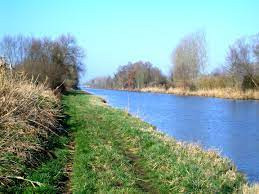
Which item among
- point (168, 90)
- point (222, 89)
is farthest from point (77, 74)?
point (222, 89)

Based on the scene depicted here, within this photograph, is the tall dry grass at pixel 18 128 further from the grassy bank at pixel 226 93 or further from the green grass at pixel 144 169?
the grassy bank at pixel 226 93

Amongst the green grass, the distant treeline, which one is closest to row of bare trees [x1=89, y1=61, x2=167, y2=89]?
the distant treeline

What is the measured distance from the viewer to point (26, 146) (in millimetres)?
8711

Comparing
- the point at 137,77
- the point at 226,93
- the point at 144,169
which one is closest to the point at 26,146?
the point at 144,169

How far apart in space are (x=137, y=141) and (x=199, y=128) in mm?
10639

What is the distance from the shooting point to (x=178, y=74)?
85.0 metres

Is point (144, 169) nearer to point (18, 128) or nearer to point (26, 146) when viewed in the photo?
point (26, 146)

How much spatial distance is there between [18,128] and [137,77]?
10202cm

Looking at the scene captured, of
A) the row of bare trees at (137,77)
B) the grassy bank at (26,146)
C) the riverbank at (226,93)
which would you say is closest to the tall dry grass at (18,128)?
the grassy bank at (26,146)

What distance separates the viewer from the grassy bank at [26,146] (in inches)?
277

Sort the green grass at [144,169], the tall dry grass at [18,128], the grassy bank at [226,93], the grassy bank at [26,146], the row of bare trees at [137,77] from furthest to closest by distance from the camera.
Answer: the row of bare trees at [137,77] → the grassy bank at [226,93] → the green grass at [144,169] → the tall dry grass at [18,128] → the grassy bank at [26,146]

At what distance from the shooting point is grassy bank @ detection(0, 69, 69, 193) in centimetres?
703

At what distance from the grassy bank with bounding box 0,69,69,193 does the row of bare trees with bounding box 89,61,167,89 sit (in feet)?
275

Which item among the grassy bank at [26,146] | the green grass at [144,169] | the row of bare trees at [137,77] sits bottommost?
the green grass at [144,169]
